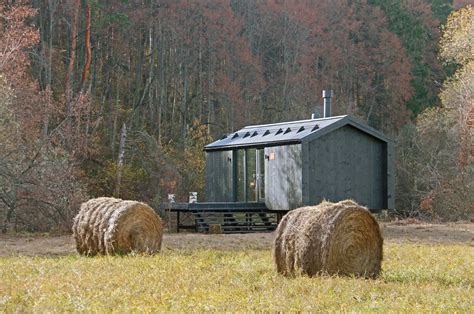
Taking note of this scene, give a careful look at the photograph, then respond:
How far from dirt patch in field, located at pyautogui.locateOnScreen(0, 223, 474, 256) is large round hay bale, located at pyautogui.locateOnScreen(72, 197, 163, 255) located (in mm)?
1033

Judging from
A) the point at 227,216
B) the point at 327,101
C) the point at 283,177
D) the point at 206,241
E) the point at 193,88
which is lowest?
the point at 206,241

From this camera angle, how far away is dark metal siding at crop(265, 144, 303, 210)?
22141mm

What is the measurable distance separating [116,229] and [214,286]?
4.39m

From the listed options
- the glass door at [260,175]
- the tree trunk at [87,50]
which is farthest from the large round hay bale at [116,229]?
the tree trunk at [87,50]

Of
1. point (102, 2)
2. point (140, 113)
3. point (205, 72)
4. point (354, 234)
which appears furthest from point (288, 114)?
point (354, 234)

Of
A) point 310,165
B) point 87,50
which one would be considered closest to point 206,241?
point 310,165

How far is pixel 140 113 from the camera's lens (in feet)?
116

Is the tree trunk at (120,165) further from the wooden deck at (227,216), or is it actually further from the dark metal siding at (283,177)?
the dark metal siding at (283,177)

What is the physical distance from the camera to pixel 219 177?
25.5m

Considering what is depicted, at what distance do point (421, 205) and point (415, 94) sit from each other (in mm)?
14456

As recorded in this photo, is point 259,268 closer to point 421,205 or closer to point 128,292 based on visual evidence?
point 128,292

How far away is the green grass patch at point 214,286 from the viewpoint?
770 centimetres

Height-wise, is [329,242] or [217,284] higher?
[329,242]

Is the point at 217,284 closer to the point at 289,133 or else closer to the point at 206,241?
the point at 206,241
